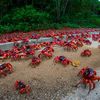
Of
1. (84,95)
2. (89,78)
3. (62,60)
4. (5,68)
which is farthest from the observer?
(62,60)

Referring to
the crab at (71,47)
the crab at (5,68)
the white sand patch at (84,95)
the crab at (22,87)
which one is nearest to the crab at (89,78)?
the white sand patch at (84,95)

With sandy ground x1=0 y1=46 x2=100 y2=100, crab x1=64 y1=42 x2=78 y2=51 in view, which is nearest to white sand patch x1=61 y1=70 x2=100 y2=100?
sandy ground x1=0 y1=46 x2=100 y2=100

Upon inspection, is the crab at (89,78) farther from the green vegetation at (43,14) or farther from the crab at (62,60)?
the green vegetation at (43,14)

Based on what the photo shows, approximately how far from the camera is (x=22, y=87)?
6.76 meters

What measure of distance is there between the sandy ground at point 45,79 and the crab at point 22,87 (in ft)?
0.34

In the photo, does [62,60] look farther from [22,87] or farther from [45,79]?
[22,87]

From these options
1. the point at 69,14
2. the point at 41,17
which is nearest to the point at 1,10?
the point at 41,17

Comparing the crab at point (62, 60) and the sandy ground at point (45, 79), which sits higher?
the crab at point (62, 60)

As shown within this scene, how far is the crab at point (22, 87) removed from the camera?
6.67 metres

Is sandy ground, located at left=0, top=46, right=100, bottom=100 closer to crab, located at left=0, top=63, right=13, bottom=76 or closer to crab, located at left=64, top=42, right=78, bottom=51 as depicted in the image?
crab, located at left=0, top=63, right=13, bottom=76

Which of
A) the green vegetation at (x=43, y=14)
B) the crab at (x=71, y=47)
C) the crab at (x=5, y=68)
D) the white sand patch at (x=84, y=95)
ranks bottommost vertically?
the green vegetation at (x=43, y=14)

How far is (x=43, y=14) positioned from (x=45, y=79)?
13.1m

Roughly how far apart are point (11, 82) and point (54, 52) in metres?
2.44

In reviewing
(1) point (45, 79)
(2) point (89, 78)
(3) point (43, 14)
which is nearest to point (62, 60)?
(1) point (45, 79)
